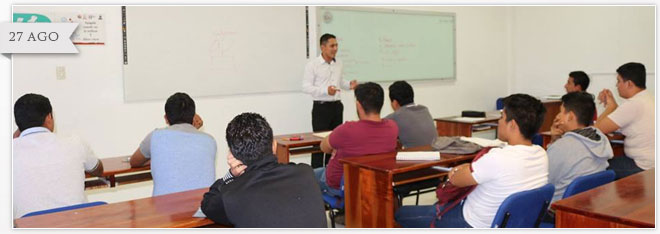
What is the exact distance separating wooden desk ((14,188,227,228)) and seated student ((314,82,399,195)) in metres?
1.29

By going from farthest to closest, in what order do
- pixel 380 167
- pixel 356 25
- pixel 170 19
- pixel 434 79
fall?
pixel 434 79
pixel 356 25
pixel 170 19
pixel 380 167

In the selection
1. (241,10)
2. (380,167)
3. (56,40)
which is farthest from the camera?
(241,10)

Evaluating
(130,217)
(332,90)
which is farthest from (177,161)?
(332,90)

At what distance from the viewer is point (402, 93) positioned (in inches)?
166

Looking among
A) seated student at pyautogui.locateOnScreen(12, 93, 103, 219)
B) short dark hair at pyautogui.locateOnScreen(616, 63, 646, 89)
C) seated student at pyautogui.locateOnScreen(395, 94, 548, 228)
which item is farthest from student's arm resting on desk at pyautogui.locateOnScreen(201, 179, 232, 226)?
short dark hair at pyautogui.locateOnScreen(616, 63, 646, 89)

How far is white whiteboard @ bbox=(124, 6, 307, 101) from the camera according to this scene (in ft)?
16.2

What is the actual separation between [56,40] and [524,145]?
2.20m

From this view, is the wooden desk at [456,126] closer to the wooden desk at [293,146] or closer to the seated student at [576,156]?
the wooden desk at [293,146]

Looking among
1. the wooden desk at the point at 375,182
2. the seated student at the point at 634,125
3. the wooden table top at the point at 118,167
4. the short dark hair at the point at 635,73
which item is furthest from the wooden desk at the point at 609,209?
the wooden table top at the point at 118,167

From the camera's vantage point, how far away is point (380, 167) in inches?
127

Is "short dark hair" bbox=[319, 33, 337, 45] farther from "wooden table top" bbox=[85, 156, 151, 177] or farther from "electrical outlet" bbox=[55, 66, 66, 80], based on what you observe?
"wooden table top" bbox=[85, 156, 151, 177]

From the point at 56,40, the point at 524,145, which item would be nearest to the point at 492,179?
the point at 524,145

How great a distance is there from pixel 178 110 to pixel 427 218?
1.38 meters

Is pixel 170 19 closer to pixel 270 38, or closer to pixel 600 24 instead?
pixel 270 38
